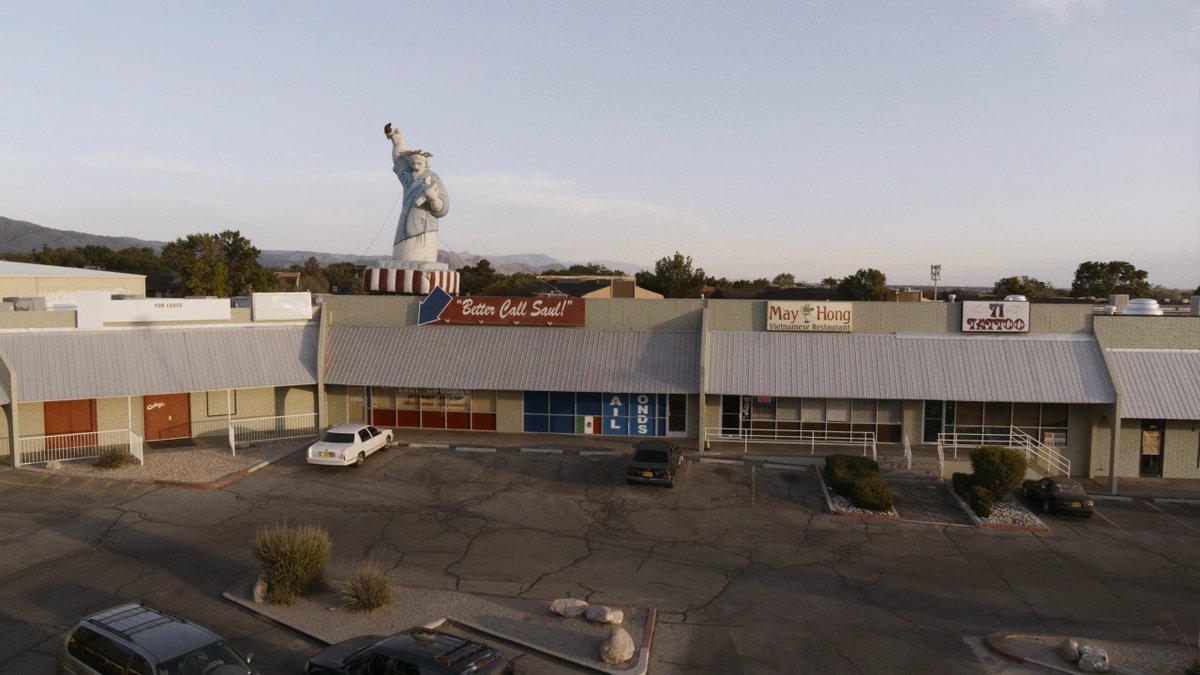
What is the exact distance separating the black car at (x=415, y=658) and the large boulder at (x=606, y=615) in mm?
2968

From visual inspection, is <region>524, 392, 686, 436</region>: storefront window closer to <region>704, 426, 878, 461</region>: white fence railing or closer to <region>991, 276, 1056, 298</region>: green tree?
<region>704, 426, 878, 461</region>: white fence railing

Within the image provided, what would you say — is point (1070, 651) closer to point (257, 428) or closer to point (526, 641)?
point (526, 641)

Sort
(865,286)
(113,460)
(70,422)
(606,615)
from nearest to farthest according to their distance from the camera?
(606,615) < (113,460) < (70,422) < (865,286)

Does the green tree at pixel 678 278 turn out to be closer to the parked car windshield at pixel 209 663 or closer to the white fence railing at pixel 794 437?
the white fence railing at pixel 794 437

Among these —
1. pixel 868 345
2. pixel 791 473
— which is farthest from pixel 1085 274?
pixel 791 473

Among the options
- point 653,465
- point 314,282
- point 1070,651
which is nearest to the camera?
point 1070,651

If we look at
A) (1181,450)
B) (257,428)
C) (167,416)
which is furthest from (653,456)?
(1181,450)

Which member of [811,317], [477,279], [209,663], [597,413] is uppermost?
[477,279]

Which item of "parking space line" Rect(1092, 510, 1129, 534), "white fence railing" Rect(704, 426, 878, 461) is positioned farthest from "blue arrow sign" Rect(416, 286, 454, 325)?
"parking space line" Rect(1092, 510, 1129, 534)

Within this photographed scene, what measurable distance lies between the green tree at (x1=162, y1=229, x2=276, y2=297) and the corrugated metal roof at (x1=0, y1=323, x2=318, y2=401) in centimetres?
4279

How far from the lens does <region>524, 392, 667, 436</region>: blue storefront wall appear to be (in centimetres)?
3131

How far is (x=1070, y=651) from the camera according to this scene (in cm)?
1387

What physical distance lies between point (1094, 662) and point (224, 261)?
79.8 meters

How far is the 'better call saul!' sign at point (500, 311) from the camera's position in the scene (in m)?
32.0
